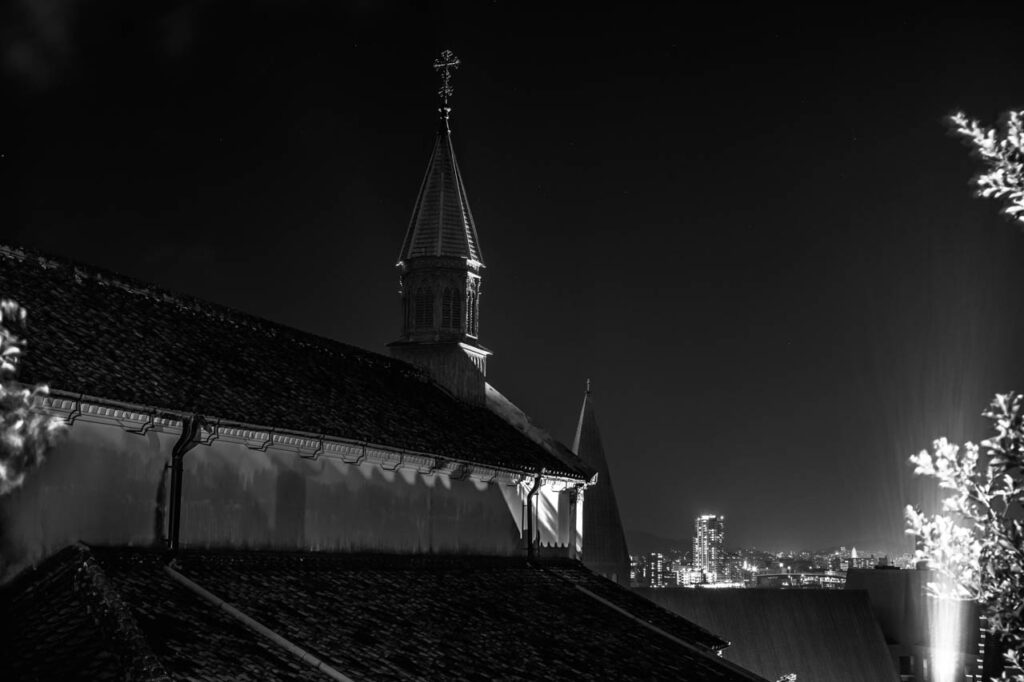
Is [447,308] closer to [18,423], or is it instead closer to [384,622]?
[384,622]

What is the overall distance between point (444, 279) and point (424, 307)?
1222 mm

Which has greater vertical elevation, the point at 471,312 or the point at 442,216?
the point at 442,216

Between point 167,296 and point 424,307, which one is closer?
point 167,296

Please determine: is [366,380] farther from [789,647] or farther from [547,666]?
[789,647]

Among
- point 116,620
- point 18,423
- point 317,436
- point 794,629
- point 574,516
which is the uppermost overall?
point 317,436

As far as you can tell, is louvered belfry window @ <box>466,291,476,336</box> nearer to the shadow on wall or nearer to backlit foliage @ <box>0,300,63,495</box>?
the shadow on wall

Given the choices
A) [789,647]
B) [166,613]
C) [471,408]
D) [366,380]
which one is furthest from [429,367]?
[789,647]

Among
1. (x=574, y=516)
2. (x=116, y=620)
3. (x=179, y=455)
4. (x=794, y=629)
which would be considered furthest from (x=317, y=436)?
(x=794, y=629)

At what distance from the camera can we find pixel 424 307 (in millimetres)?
45469

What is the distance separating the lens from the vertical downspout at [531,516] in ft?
129

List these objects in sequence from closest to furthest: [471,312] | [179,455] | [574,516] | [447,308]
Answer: [179,455] < [574,516] < [447,308] < [471,312]

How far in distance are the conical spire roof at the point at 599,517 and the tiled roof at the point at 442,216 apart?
129ft

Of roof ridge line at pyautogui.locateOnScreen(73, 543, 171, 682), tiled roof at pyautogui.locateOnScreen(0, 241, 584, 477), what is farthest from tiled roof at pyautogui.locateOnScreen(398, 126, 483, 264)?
roof ridge line at pyautogui.locateOnScreen(73, 543, 171, 682)

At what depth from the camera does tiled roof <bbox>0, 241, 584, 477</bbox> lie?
79.7ft
